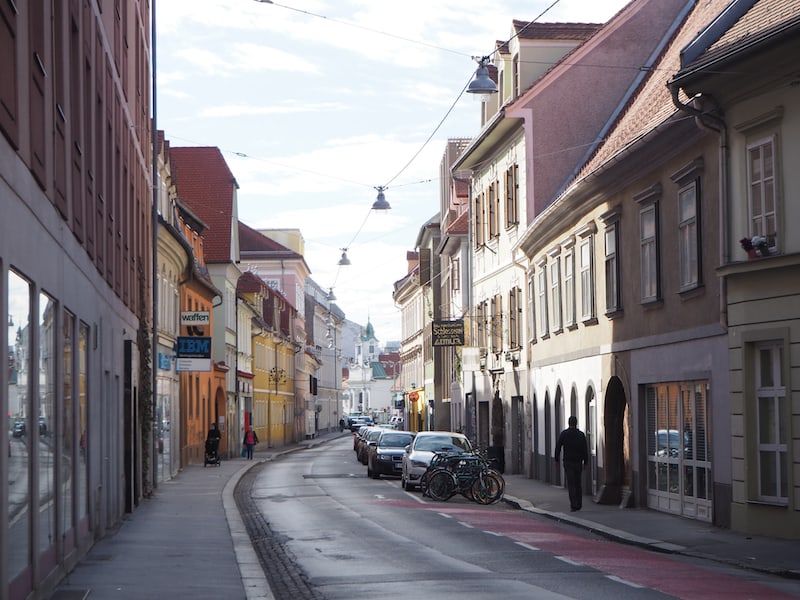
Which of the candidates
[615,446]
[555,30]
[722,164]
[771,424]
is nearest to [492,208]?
[555,30]

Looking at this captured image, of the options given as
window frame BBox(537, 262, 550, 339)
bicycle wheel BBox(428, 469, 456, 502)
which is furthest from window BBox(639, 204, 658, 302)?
window frame BBox(537, 262, 550, 339)

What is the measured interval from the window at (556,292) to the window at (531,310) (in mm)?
2791

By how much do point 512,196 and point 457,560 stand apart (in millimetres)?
24644

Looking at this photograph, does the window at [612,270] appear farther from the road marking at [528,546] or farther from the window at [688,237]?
the road marking at [528,546]

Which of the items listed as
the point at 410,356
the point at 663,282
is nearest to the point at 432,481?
the point at 663,282

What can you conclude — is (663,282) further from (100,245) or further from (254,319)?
(254,319)

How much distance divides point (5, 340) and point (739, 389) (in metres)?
13.3

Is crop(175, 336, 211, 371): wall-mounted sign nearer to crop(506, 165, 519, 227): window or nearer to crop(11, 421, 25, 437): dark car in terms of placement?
crop(506, 165, 519, 227): window

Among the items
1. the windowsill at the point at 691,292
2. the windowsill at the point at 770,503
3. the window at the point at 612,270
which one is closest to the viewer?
the windowsill at the point at 770,503

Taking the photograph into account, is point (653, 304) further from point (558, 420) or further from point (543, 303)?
point (543, 303)

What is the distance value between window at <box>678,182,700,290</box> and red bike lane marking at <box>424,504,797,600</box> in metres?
4.66

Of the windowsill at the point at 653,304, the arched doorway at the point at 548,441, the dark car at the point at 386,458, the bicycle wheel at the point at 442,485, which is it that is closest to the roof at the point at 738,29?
the windowsill at the point at 653,304

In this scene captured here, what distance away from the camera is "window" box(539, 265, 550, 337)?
36.8 metres

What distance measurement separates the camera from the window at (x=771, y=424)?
63.9ft
